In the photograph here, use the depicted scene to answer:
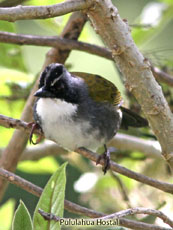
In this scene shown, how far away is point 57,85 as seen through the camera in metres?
2.13

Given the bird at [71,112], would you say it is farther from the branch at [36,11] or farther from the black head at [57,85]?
the branch at [36,11]

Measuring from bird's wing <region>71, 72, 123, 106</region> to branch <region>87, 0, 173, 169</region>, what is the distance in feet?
2.28

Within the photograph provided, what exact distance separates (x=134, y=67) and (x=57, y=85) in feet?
1.82

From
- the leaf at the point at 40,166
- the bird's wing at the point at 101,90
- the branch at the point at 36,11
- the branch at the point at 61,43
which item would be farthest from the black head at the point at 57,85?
the leaf at the point at 40,166

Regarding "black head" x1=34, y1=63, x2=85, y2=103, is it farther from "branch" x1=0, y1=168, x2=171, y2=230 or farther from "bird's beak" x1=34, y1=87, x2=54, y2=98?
"branch" x1=0, y1=168, x2=171, y2=230

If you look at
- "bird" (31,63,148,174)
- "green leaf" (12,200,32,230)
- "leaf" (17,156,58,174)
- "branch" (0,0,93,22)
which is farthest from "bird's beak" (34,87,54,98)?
"leaf" (17,156,58,174)

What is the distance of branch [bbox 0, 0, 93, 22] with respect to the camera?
1.38 meters

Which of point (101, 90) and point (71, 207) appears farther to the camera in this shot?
point (101, 90)

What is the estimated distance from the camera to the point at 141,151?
2709 mm

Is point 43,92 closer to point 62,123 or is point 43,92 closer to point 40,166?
point 62,123

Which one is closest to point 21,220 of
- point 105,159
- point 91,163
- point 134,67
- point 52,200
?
point 52,200

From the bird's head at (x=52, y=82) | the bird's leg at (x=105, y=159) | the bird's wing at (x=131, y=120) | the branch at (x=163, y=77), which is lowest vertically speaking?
the bird's leg at (x=105, y=159)

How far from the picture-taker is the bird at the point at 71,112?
211cm

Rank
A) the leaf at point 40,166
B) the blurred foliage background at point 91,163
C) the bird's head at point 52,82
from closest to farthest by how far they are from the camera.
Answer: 1. the bird's head at point 52,82
2. the blurred foliage background at point 91,163
3. the leaf at point 40,166
